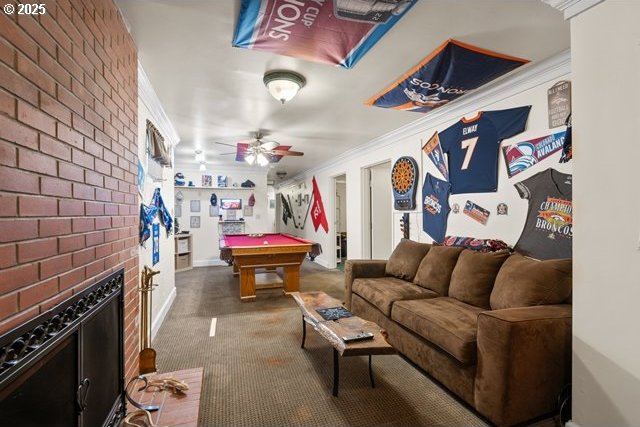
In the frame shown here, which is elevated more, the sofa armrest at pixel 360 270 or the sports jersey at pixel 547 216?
the sports jersey at pixel 547 216

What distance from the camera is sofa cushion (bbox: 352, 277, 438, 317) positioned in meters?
2.67

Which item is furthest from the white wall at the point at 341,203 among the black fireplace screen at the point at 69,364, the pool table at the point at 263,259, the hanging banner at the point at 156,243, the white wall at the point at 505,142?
the black fireplace screen at the point at 69,364

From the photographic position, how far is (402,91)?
108 inches

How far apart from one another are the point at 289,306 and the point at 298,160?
11.9 ft

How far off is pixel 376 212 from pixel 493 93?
294 cm

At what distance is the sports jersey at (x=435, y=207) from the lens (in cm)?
346

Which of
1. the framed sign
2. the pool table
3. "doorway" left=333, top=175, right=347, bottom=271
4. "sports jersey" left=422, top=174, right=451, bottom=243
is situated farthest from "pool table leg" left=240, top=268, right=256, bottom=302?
the framed sign

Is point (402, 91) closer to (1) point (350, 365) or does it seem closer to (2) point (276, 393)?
(1) point (350, 365)

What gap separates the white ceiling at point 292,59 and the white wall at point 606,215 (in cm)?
51

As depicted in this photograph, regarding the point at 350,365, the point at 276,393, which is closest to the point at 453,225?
the point at 350,365

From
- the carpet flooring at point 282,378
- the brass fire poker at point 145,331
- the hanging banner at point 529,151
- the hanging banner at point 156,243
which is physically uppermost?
the hanging banner at point 529,151

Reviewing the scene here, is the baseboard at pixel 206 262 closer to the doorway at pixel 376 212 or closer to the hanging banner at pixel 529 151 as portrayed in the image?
the doorway at pixel 376 212

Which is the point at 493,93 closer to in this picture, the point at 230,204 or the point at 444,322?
the point at 444,322

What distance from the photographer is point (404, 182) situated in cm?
414
